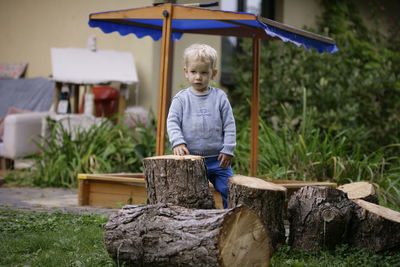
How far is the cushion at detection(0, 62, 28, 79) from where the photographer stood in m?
9.80

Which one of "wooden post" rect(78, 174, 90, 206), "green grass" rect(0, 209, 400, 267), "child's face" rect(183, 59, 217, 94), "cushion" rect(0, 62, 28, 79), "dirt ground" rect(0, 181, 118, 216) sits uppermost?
"cushion" rect(0, 62, 28, 79)

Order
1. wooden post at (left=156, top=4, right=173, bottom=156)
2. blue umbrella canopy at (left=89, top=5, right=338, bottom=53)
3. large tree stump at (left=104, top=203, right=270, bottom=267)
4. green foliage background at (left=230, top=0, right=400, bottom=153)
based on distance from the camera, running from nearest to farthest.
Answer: large tree stump at (left=104, top=203, right=270, bottom=267) < blue umbrella canopy at (left=89, top=5, right=338, bottom=53) < wooden post at (left=156, top=4, right=173, bottom=156) < green foliage background at (left=230, top=0, right=400, bottom=153)

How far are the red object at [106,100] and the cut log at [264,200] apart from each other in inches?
189

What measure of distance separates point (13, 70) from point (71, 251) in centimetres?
663

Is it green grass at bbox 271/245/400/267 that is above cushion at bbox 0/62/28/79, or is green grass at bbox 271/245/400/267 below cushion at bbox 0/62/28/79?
below

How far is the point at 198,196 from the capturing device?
378 centimetres

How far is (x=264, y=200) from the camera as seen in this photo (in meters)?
3.89

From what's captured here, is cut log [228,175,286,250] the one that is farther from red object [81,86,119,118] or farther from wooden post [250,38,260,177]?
red object [81,86,119,118]

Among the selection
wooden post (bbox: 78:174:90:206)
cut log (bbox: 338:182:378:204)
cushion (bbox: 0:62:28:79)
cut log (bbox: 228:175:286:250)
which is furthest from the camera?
cushion (bbox: 0:62:28:79)

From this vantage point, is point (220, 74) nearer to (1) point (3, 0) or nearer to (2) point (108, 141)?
(2) point (108, 141)

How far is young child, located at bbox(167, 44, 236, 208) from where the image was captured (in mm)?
4203

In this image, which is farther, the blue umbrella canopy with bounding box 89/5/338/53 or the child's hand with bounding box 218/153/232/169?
the blue umbrella canopy with bounding box 89/5/338/53

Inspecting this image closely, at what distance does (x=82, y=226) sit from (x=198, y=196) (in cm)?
119

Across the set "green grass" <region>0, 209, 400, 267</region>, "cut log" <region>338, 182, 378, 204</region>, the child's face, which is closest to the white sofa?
"green grass" <region>0, 209, 400, 267</region>
